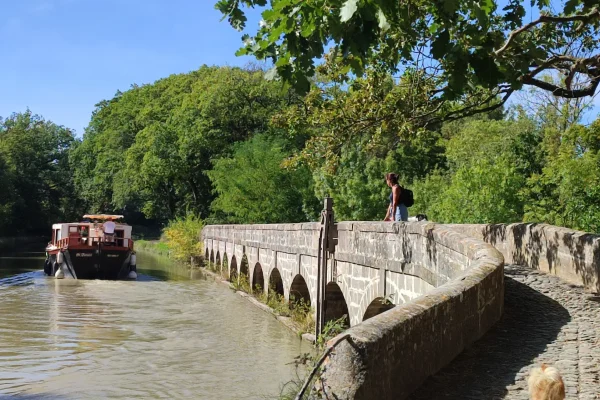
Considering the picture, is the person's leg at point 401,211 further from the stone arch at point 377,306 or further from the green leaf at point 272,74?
the green leaf at point 272,74

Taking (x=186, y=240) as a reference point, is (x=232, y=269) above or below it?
below

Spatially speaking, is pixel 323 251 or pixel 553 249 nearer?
pixel 553 249

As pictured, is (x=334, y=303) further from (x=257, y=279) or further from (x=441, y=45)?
(x=441, y=45)

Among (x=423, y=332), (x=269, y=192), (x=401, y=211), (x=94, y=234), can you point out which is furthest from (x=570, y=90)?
(x=269, y=192)

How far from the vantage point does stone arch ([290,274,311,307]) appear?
60.0 feet

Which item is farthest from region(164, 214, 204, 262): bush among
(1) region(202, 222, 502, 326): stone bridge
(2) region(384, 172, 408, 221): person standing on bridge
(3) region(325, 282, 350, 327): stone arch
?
(2) region(384, 172, 408, 221): person standing on bridge

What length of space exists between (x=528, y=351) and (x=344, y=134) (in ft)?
23.4

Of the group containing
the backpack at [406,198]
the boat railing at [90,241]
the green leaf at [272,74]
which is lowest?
the boat railing at [90,241]

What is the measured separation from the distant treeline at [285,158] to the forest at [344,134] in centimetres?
6

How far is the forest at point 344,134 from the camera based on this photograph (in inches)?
224

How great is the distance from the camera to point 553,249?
9469 millimetres

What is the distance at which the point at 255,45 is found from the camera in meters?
5.76

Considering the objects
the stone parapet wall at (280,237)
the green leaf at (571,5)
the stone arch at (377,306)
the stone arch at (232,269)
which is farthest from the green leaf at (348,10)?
the stone arch at (232,269)

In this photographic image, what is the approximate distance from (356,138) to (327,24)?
29.3 feet
